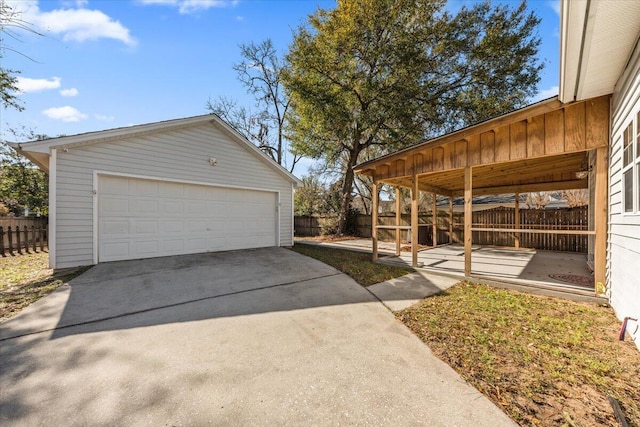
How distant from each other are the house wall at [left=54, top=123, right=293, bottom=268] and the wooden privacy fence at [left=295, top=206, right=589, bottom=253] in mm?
6514

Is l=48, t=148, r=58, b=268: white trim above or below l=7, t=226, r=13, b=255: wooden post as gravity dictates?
above

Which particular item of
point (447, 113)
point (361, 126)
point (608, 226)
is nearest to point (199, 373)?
point (608, 226)

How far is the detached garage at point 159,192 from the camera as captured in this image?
20.2 ft

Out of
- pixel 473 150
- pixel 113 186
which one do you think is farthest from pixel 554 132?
pixel 113 186

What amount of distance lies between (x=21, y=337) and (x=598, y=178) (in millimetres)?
8324

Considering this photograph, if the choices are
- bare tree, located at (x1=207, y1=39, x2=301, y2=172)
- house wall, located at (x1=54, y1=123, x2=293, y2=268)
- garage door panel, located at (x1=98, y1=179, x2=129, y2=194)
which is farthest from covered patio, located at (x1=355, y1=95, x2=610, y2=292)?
bare tree, located at (x1=207, y1=39, x2=301, y2=172)

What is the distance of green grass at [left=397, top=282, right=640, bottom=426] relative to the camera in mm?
1957

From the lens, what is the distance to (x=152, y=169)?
738cm

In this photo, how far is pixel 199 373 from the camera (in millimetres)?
2359

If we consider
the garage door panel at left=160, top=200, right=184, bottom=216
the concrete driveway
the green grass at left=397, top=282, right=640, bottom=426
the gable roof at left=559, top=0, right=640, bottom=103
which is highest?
the gable roof at left=559, top=0, right=640, bottom=103

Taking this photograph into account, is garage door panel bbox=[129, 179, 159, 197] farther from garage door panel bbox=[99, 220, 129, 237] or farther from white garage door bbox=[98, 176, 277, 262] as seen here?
garage door panel bbox=[99, 220, 129, 237]

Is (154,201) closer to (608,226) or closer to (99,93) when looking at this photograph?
(99,93)

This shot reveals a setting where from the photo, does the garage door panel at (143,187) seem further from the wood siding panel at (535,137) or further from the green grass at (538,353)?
the wood siding panel at (535,137)

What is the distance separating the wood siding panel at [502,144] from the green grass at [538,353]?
2.63 m
